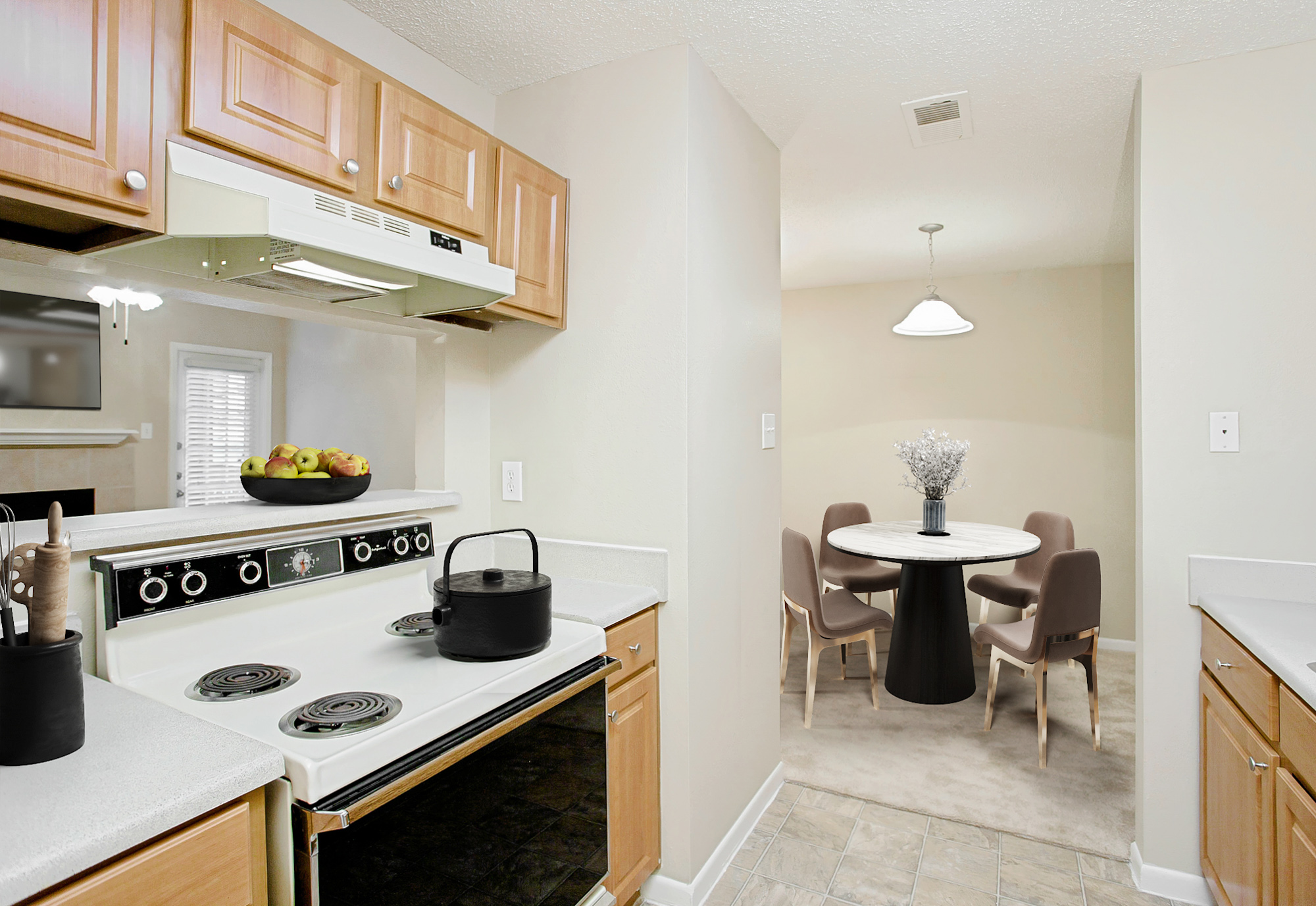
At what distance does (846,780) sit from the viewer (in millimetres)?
2738

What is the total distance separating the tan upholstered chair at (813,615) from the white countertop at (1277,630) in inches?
58.2

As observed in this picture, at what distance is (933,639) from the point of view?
11.5 ft

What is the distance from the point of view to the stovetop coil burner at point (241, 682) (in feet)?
4.00

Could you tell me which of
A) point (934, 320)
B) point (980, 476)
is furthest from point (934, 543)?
point (980, 476)

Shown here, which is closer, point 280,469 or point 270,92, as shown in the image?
point 270,92

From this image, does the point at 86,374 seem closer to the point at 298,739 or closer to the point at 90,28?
the point at 90,28

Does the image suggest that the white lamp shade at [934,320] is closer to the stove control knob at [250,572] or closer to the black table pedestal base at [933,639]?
the black table pedestal base at [933,639]

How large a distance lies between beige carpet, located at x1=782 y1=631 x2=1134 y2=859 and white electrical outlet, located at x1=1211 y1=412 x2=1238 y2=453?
133 cm

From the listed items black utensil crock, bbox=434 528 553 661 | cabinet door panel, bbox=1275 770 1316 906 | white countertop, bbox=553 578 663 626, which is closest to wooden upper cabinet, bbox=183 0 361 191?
black utensil crock, bbox=434 528 553 661

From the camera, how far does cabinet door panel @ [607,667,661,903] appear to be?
1.76m

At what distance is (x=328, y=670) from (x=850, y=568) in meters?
3.56

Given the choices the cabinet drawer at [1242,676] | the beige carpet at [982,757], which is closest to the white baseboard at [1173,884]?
the beige carpet at [982,757]

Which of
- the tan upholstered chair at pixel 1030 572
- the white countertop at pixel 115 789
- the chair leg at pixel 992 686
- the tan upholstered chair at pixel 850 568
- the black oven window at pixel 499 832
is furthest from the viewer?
the tan upholstered chair at pixel 850 568

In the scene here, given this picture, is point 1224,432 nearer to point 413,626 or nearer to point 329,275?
point 413,626
